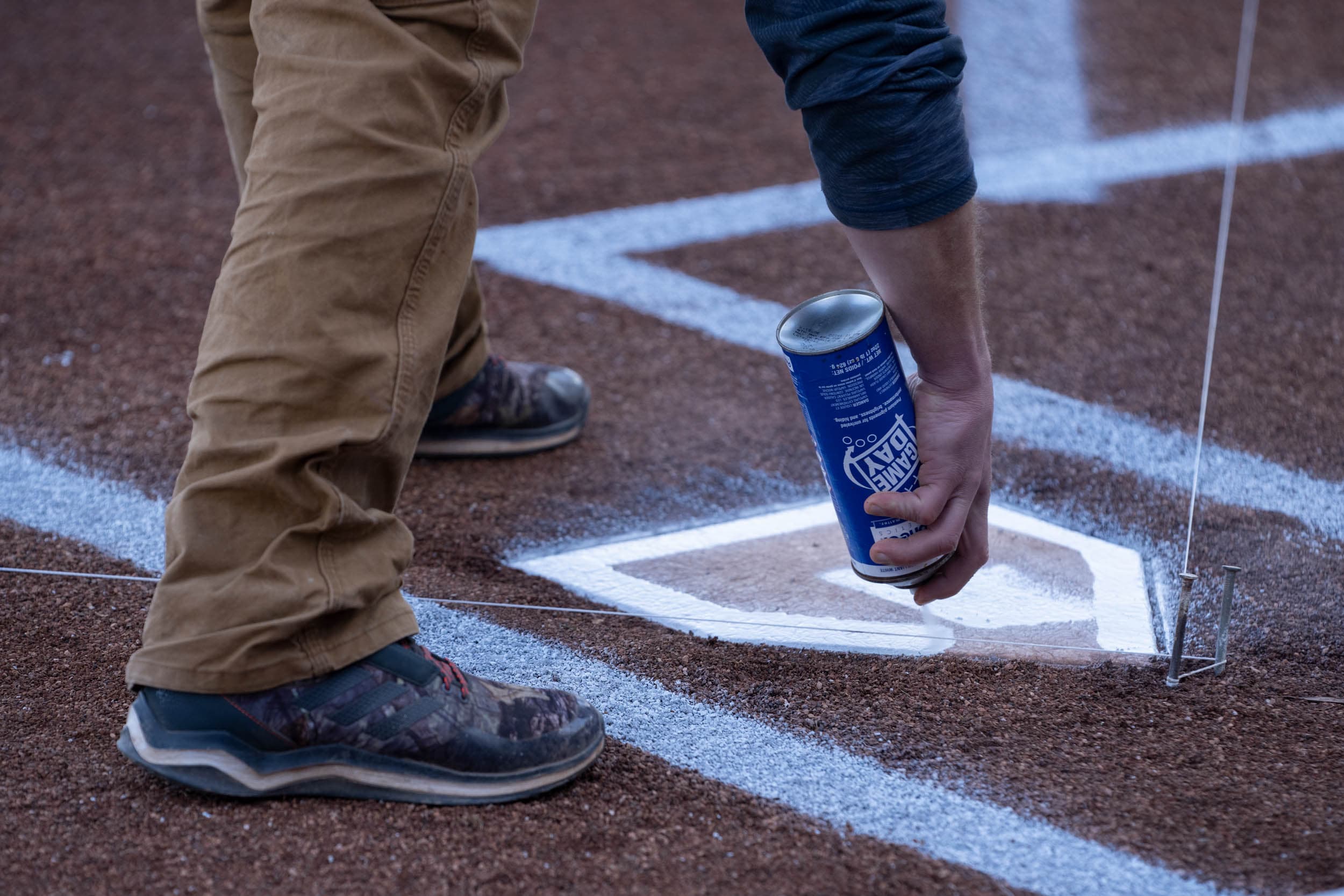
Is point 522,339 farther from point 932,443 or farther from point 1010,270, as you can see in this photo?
point 932,443

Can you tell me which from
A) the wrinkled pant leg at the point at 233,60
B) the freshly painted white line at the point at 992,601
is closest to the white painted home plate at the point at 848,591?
the freshly painted white line at the point at 992,601

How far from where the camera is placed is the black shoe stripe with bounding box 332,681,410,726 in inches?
61.0

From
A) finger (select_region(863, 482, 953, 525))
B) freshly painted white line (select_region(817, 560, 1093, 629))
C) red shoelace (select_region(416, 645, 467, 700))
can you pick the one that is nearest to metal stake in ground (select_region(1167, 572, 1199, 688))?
freshly painted white line (select_region(817, 560, 1093, 629))

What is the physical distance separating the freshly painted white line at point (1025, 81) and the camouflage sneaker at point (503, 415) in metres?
1.96

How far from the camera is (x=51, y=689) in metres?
1.82

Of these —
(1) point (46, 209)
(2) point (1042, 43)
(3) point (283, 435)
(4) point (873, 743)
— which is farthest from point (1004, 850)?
(2) point (1042, 43)

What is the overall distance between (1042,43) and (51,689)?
4884 millimetres

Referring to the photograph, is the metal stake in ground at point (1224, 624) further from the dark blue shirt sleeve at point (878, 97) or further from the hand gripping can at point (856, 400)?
the dark blue shirt sleeve at point (878, 97)

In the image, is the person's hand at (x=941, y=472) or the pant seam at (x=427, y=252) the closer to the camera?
the pant seam at (x=427, y=252)

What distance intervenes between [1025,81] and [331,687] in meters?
4.35

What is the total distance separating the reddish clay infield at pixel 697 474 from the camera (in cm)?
153

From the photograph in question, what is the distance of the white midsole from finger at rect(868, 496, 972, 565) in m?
0.49

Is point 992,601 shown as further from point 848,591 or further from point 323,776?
point 323,776

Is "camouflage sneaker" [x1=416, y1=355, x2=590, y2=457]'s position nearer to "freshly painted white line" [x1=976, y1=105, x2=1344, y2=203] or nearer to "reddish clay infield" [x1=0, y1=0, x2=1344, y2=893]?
"reddish clay infield" [x1=0, y1=0, x2=1344, y2=893]
